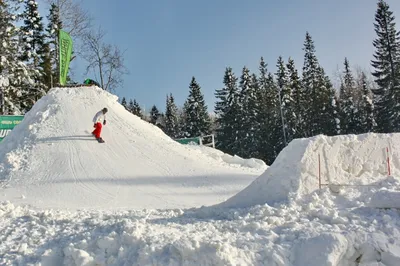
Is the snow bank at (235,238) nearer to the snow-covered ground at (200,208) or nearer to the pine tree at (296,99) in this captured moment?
the snow-covered ground at (200,208)

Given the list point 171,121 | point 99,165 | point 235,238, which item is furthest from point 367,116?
point 235,238

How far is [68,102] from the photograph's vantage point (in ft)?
55.0

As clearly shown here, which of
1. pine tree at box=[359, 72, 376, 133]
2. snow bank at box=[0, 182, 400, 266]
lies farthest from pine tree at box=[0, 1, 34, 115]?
pine tree at box=[359, 72, 376, 133]

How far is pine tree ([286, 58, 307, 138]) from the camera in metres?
41.9

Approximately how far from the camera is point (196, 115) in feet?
146

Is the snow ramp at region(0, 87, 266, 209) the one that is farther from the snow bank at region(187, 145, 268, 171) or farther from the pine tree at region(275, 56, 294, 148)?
the pine tree at region(275, 56, 294, 148)

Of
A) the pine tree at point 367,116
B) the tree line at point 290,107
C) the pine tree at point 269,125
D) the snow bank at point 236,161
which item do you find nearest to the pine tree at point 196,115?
the tree line at point 290,107

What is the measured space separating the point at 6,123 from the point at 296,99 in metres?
34.8

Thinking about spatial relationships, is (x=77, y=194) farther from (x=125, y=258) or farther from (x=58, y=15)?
(x=58, y=15)

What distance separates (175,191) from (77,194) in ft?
10.1

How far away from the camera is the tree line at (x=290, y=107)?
37.7 metres

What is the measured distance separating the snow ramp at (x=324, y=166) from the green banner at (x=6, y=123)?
44.9ft

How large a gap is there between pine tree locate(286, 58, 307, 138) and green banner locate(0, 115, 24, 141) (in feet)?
104

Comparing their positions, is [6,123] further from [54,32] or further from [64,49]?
[54,32]
